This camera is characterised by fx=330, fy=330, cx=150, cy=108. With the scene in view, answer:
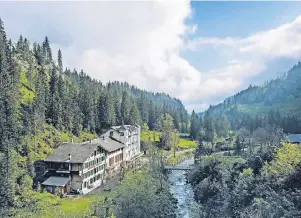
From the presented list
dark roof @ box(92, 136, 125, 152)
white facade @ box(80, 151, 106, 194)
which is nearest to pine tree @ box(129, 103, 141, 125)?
dark roof @ box(92, 136, 125, 152)

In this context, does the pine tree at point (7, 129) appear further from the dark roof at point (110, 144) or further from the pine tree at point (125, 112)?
the pine tree at point (125, 112)

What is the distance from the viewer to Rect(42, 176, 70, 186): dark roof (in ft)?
219

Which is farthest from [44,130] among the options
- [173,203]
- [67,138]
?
[173,203]

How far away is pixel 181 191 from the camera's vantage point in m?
72.8

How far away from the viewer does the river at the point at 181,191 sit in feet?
190

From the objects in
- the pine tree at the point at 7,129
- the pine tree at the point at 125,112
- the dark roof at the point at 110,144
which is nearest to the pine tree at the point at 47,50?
the pine tree at the point at 125,112

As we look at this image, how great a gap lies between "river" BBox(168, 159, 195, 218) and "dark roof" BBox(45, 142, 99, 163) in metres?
20.2

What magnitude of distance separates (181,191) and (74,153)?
24928mm

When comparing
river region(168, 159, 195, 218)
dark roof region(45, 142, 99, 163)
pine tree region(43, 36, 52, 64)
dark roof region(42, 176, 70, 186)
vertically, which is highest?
pine tree region(43, 36, 52, 64)

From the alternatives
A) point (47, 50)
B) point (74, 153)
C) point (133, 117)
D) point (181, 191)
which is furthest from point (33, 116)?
point (47, 50)

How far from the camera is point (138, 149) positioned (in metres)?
123

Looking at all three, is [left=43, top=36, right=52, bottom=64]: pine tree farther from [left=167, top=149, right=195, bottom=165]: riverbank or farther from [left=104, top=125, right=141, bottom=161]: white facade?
[left=167, top=149, right=195, bottom=165]: riverbank

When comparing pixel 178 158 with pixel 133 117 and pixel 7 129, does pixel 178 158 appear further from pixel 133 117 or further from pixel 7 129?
pixel 7 129

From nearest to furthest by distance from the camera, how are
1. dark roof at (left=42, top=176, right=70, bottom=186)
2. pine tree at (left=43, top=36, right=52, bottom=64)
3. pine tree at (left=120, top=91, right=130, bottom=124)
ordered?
dark roof at (left=42, top=176, right=70, bottom=186), pine tree at (left=120, top=91, right=130, bottom=124), pine tree at (left=43, top=36, right=52, bottom=64)
